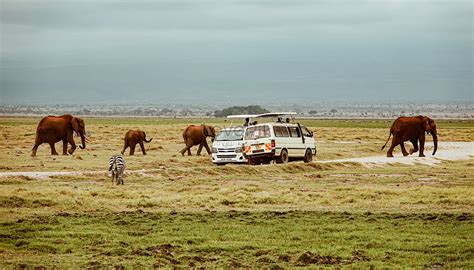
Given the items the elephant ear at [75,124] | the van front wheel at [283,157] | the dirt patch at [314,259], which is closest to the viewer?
the dirt patch at [314,259]

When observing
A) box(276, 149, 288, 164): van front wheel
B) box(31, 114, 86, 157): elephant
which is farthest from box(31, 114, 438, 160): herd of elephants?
box(276, 149, 288, 164): van front wheel

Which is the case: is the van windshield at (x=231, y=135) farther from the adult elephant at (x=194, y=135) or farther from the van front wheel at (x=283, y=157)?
the adult elephant at (x=194, y=135)

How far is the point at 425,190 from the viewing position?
2970 centimetres

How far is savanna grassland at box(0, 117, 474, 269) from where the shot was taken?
17.6 metres

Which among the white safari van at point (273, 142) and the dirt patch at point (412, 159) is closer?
the white safari van at point (273, 142)

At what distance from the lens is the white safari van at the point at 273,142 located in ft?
141

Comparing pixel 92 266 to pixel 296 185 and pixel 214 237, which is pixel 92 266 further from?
pixel 296 185

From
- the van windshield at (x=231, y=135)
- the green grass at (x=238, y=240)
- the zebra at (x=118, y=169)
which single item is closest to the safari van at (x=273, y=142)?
the van windshield at (x=231, y=135)

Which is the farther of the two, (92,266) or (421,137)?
(421,137)

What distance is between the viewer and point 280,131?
144 ft

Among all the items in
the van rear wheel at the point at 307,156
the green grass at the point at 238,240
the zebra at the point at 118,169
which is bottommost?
the van rear wheel at the point at 307,156

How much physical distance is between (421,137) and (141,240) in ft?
117

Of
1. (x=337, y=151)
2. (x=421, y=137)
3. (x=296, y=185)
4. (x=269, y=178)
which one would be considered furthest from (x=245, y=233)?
(x=337, y=151)

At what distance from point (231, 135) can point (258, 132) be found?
5.54ft
